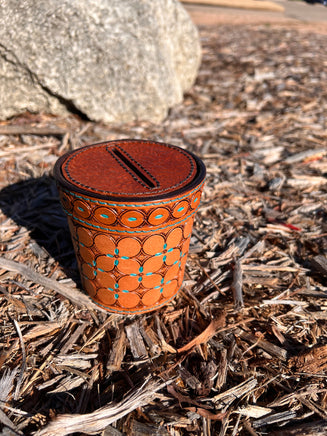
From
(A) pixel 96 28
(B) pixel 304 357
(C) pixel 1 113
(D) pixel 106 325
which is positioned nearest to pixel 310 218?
(B) pixel 304 357

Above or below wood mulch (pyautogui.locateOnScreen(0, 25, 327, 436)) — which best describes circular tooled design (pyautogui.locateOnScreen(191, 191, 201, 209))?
above

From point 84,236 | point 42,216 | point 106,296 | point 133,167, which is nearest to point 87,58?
point 42,216

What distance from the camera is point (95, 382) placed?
1913 mm

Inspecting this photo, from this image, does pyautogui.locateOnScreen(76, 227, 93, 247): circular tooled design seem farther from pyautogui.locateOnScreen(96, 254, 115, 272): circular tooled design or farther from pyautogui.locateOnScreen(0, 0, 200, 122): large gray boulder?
pyautogui.locateOnScreen(0, 0, 200, 122): large gray boulder

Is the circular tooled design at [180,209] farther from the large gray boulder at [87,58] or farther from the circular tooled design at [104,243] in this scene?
the large gray boulder at [87,58]

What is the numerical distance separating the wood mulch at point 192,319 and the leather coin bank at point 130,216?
207 millimetres

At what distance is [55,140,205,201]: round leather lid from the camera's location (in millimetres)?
1839

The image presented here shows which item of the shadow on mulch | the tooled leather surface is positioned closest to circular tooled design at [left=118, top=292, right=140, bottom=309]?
the tooled leather surface

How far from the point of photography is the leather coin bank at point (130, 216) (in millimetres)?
1803

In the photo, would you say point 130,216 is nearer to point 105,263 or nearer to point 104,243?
point 104,243

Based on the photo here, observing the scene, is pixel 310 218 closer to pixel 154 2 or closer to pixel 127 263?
pixel 127 263

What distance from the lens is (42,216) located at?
2.91 metres

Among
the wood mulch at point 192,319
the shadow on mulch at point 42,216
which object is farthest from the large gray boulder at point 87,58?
Answer: the shadow on mulch at point 42,216

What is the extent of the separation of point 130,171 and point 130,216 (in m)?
0.36
